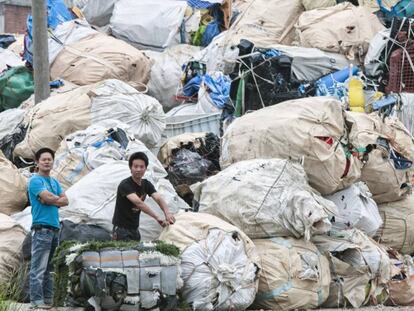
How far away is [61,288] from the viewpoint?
6.60 meters

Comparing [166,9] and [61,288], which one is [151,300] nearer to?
[61,288]

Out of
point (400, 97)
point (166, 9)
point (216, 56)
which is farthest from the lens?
point (166, 9)

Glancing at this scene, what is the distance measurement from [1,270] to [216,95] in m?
4.27

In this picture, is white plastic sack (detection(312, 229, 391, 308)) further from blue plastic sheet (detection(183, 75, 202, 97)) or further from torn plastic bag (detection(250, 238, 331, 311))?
blue plastic sheet (detection(183, 75, 202, 97))

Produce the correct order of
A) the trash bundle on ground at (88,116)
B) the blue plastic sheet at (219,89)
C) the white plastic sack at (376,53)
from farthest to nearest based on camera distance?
the white plastic sack at (376,53), the blue plastic sheet at (219,89), the trash bundle on ground at (88,116)

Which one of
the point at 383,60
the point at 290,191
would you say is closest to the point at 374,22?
the point at 383,60

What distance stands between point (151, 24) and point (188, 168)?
4.58m

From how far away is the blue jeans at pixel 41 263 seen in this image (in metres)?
6.86

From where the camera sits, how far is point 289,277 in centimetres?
726

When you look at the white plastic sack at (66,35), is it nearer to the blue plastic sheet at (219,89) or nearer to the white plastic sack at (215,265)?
the blue plastic sheet at (219,89)

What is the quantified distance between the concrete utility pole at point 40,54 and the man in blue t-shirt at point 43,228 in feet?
11.9

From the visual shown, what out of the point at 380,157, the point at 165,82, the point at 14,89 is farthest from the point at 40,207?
the point at 165,82

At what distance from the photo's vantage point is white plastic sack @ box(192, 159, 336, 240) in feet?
24.2

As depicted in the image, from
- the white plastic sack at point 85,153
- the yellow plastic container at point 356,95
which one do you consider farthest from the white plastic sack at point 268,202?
the yellow plastic container at point 356,95
